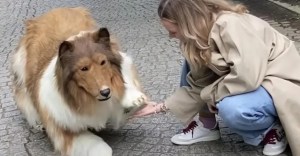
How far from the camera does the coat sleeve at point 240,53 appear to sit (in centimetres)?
370

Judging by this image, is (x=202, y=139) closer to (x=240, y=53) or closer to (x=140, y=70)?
(x=240, y=53)

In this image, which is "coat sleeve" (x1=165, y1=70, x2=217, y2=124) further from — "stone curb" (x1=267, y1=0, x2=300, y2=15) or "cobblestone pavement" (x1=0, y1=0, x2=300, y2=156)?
"stone curb" (x1=267, y1=0, x2=300, y2=15)

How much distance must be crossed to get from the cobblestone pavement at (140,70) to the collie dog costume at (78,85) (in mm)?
320

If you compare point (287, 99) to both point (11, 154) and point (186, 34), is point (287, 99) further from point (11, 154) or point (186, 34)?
point (11, 154)

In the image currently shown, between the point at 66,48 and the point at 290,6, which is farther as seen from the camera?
the point at 290,6

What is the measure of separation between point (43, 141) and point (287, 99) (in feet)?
7.33

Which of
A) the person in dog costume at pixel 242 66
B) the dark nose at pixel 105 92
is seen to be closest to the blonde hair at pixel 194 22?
the person in dog costume at pixel 242 66

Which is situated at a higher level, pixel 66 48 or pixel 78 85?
pixel 66 48

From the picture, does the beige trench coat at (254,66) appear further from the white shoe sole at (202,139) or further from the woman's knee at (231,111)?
the white shoe sole at (202,139)

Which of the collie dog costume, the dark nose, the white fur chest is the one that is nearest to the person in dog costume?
the collie dog costume

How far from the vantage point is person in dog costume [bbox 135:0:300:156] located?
3.75m

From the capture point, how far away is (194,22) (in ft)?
12.8

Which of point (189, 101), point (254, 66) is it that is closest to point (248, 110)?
point (254, 66)

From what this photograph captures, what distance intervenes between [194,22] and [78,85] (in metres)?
0.93
